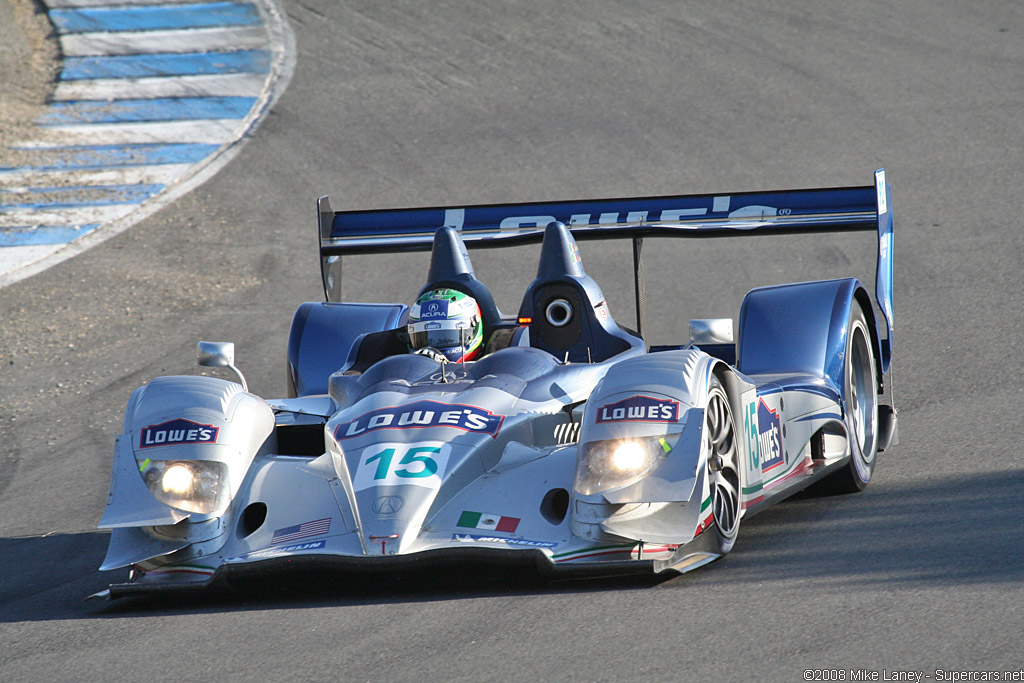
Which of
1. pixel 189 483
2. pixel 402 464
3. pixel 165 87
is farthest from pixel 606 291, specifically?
pixel 165 87

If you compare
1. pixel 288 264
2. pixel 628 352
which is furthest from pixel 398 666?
pixel 288 264

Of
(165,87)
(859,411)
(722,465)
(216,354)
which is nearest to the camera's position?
(722,465)

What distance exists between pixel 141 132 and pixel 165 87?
1480 mm

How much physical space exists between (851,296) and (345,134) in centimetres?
1000

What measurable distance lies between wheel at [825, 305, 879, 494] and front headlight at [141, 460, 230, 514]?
3125 millimetres

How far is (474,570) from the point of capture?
549cm

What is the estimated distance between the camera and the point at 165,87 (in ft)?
57.4

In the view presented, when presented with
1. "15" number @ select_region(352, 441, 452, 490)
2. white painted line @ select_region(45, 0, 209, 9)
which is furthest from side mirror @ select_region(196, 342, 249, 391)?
white painted line @ select_region(45, 0, 209, 9)

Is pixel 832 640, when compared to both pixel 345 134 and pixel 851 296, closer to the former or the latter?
pixel 851 296

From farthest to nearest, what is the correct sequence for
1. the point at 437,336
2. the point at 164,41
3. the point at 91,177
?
the point at 164,41, the point at 91,177, the point at 437,336

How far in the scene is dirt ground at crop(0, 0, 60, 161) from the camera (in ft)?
53.8

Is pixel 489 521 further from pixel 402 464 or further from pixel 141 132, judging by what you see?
pixel 141 132

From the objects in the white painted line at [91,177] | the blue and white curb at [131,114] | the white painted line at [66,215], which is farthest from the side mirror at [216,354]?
the white painted line at [91,177]

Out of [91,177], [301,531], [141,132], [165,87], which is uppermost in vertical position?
[165,87]
